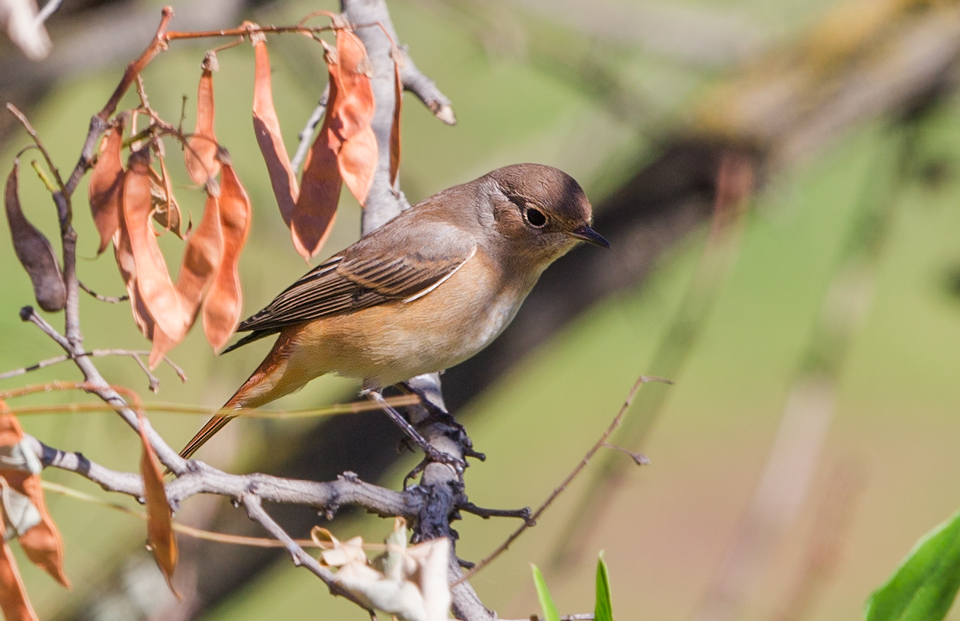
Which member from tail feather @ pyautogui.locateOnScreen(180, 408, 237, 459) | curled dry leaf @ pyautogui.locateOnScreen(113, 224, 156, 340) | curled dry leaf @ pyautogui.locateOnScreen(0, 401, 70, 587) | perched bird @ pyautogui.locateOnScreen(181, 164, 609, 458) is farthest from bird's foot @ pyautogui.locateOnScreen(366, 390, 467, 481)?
curled dry leaf @ pyautogui.locateOnScreen(0, 401, 70, 587)

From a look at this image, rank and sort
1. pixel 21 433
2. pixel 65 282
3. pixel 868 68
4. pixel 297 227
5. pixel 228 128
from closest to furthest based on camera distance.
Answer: pixel 21 433, pixel 65 282, pixel 297 227, pixel 868 68, pixel 228 128

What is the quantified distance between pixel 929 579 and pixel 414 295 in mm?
2047

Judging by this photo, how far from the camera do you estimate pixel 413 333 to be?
10.5 feet

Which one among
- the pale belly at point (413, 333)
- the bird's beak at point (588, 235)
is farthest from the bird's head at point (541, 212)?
the pale belly at point (413, 333)

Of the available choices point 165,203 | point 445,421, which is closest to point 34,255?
point 165,203

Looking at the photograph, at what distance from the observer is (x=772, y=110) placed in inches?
164

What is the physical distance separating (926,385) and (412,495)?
8.33m

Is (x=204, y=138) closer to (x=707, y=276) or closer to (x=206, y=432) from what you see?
(x=206, y=432)

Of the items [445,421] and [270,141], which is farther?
[445,421]

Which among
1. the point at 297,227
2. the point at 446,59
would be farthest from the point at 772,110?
the point at 446,59

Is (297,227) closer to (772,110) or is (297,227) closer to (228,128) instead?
(772,110)

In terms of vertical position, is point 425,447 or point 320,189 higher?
point 320,189

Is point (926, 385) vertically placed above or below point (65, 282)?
below

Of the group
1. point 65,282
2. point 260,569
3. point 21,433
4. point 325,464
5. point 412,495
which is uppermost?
point 65,282
